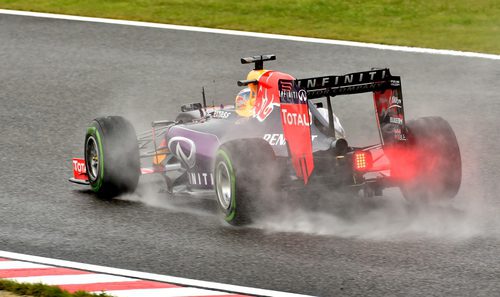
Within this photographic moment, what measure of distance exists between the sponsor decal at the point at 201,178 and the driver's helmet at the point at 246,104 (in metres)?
0.67

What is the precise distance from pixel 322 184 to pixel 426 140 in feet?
3.47

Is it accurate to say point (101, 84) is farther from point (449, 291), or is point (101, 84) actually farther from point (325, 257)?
point (449, 291)

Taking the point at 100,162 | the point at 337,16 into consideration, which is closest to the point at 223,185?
the point at 100,162

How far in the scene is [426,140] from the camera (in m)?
10.2

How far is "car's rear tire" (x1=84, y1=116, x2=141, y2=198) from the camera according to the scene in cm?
1102

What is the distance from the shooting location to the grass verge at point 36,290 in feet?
26.2

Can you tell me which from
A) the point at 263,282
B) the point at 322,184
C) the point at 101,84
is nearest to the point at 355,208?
the point at 322,184

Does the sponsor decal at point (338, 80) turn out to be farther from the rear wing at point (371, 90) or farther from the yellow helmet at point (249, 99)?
the yellow helmet at point (249, 99)

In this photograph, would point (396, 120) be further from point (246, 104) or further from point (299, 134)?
point (246, 104)

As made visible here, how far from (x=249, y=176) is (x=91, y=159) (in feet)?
8.21

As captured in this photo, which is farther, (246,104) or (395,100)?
(246,104)

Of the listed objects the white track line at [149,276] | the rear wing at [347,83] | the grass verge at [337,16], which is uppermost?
the grass verge at [337,16]

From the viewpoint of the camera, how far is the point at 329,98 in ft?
31.7

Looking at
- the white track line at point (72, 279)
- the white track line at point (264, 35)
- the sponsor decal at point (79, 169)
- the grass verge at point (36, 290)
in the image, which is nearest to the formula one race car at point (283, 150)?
the sponsor decal at point (79, 169)
